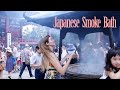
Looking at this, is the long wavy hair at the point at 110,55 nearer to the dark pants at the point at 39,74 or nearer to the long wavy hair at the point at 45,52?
the long wavy hair at the point at 45,52

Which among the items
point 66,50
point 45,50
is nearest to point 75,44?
point 66,50

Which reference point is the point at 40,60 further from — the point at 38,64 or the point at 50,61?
the point at 50,61

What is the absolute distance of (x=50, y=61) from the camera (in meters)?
5.24

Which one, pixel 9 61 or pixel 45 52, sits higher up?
pixel 45 52

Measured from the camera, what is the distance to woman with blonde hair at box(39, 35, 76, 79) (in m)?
5.20

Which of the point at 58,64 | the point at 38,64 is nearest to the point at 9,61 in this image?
the point at 38,64

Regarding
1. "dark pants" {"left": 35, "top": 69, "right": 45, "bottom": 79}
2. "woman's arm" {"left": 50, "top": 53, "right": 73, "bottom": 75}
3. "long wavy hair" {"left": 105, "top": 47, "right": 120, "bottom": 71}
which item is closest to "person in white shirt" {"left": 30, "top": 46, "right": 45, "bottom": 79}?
"dark pants" {"left": 35, "top": 69, "right": 45, "bottom": 79}

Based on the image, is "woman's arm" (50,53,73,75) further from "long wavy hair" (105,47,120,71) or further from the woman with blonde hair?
"long wavy hair" (105,47,120,71)

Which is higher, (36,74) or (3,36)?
(3,36)

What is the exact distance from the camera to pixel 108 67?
201 inches

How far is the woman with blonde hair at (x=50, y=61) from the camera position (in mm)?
5203

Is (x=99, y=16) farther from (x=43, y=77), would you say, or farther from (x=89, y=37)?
(x=43, y=77)

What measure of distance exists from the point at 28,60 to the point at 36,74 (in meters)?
0.29
